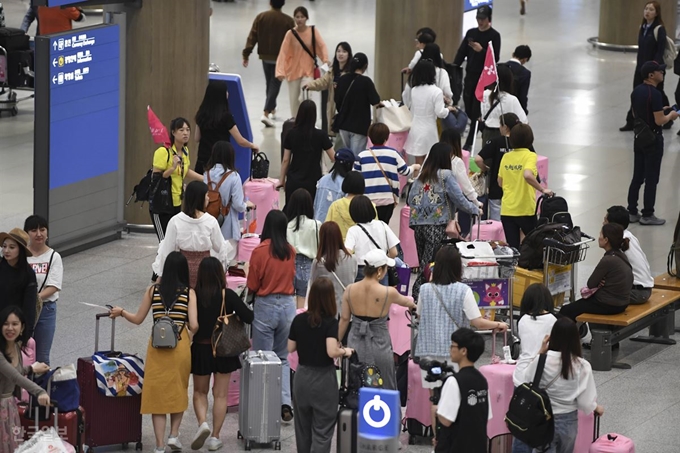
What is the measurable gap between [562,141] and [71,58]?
28.9ft

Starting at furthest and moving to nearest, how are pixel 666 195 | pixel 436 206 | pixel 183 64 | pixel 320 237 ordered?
pixel 666 195 → pixel 183 64 → pixel 436 206 → pixel 320 237

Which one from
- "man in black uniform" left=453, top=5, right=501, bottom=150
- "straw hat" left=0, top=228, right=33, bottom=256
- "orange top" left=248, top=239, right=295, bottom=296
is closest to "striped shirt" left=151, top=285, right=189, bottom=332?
"orange top" left=248, top=239, right=295, bottom=296

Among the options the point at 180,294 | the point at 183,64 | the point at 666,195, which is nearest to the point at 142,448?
the point at 180,294

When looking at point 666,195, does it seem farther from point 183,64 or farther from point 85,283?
point 85,283

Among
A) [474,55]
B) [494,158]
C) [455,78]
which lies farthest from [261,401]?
[455,78]

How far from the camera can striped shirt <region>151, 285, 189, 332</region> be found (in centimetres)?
888

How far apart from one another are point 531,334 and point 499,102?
19.8 ft

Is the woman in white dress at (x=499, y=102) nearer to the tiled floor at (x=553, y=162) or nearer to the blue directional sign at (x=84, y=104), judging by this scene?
the tiled floor at (x=553, y=162)

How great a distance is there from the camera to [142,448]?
9.32m

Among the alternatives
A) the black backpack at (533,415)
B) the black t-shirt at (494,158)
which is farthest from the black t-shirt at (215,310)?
the black t-shirt at (494,158)

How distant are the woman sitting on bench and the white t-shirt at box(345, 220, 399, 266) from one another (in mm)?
1850

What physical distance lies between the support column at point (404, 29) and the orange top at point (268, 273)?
34.1 ft

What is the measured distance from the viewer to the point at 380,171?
501 inches

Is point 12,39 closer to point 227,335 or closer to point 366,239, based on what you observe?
point 366,239
